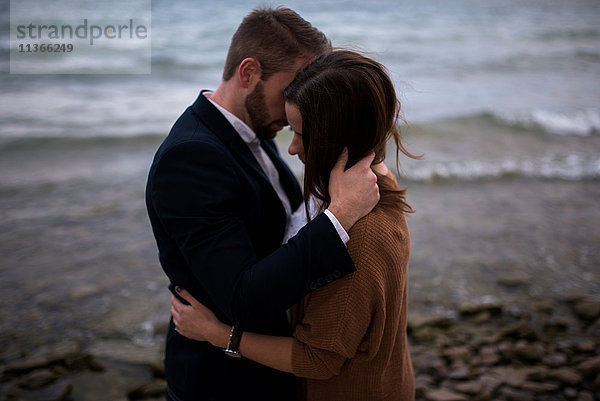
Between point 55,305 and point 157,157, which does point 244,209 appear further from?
point 55,305

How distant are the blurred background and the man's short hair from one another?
167 millimetres

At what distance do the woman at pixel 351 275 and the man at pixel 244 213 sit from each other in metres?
0.06

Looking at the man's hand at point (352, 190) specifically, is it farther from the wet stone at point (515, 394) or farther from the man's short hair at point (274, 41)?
the wet stone at point (515, 394)

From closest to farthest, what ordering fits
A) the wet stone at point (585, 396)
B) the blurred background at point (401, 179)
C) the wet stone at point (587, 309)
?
the wet stone at point (585, 396)
the wet stone at point (587, 309)
the blurred background at point (401, 179)

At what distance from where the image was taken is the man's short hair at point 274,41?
2020 millimetres

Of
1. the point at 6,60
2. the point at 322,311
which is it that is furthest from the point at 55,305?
the point at 6,60

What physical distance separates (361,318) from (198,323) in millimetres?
615

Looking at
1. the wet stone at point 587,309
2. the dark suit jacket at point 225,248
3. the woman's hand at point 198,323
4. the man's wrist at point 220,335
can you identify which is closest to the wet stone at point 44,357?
the dark suit jacket at point 225,248

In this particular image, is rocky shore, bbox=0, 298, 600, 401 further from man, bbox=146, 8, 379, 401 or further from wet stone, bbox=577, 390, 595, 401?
man, bbox=146, 8, 379, 401

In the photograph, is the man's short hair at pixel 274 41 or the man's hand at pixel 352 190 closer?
the man's hand at pixel 352 190

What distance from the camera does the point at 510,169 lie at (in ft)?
26.6

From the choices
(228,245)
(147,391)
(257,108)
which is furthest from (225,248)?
(147,391)

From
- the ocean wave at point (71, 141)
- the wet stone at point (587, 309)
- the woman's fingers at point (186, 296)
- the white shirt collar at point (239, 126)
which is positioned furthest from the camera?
the ocean wave at point (71, 141)

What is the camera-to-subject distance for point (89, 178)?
781 centimetres
